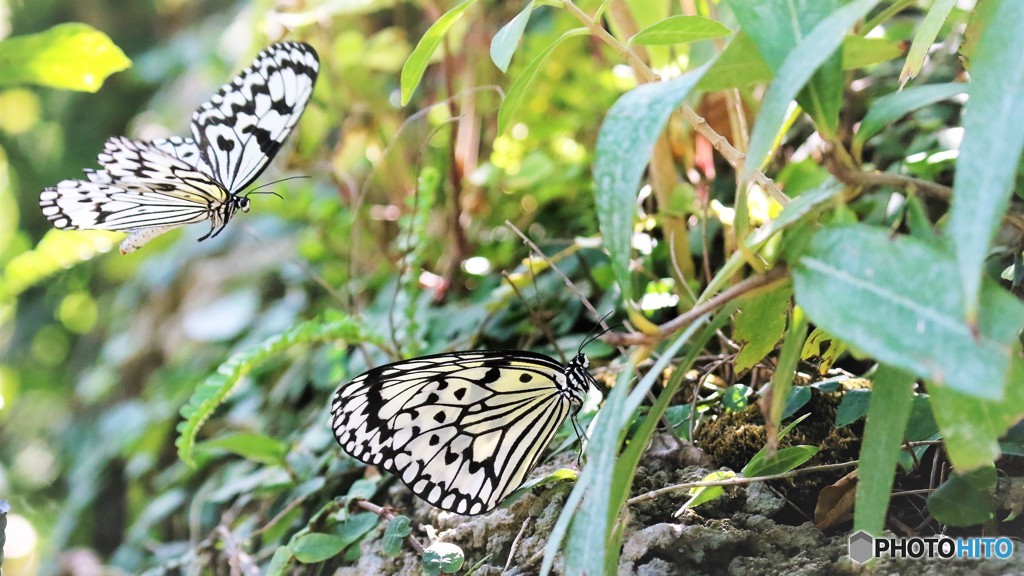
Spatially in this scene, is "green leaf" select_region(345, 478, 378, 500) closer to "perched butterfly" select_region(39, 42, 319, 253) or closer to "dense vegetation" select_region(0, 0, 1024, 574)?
"dense vegetation" select_region(0, 0, 1024, 574)

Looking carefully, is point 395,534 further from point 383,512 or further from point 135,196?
point 135,196

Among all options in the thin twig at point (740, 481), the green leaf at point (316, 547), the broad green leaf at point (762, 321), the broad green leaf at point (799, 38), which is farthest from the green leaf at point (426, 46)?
the green leaf at point (316, 547)

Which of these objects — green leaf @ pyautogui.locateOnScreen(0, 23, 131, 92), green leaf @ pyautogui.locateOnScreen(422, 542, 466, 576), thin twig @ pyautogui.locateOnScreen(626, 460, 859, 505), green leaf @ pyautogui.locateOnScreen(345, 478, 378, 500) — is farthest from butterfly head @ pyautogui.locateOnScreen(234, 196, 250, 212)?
thin twig @ pyautogui.locateOnScreen(626, 460, 859, 505)

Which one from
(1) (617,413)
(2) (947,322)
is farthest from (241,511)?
(2) (947,322)

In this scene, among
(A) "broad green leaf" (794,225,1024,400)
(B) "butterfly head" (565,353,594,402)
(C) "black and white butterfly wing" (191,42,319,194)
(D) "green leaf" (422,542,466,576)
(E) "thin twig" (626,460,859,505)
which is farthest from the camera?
(C) "black and white butterfly wing" (191,42,319,194)

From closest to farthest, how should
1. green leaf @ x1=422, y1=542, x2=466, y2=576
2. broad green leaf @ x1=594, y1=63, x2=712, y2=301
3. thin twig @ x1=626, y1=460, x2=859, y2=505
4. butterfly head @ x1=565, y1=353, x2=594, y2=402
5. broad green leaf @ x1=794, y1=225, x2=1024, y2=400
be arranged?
1. broad green leaf @ x1=794, y1=225, x2=1024, y2=400
2. broad green leaf @ x1=594, y1=63, x2=712, y2=301
3. thin twig @ x1=626, y1=460, x2=859, y2=505
4. green leaf @ x1=422, y1=542, x2=466, y2=576
5. butterfly head @ x1=565, y1=353, x2=594, y2=402

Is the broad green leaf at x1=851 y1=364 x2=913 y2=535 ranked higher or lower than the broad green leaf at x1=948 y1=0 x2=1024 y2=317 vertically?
lower
